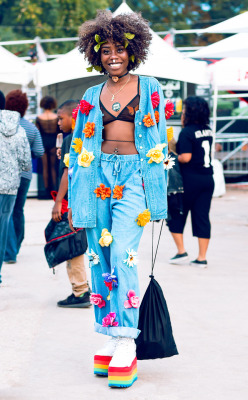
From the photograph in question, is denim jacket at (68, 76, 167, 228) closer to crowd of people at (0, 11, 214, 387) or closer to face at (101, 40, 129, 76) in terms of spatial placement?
crowd of people at (0, 11, 214, 387)

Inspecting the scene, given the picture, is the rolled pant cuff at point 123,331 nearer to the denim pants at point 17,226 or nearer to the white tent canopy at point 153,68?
the denim pants at point 17,226

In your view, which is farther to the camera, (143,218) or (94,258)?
(94,258)

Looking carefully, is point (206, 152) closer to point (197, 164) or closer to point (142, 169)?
point (197, 164)

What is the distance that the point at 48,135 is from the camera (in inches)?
554

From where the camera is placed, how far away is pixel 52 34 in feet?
97.9

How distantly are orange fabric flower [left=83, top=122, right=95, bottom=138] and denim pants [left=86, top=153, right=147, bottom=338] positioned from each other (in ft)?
0.47

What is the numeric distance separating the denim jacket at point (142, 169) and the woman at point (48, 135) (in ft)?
30.8

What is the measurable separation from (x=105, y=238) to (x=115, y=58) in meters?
1.05

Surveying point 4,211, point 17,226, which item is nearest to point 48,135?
point 17,226

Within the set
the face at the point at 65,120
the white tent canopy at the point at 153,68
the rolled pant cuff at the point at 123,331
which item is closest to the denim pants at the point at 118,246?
the rolled pant cuff at the point at 123,331

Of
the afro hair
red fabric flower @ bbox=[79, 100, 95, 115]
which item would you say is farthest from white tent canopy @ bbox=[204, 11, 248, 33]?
red fabric flower @ bbox=[79, 100, 95, 115]

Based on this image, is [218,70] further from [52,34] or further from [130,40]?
[52,34]

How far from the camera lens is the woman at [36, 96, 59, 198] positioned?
45.4ft

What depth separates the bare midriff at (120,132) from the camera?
4477 millimetres
